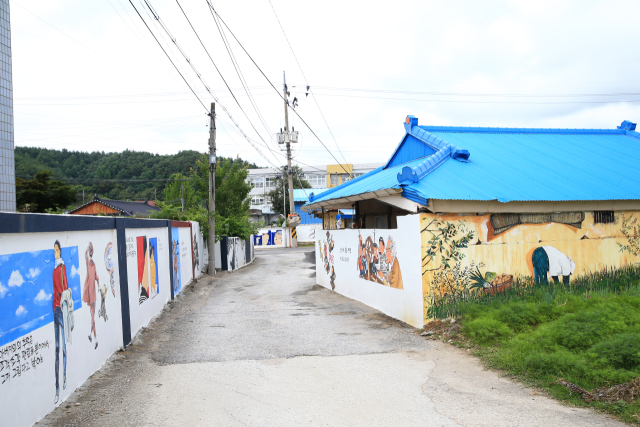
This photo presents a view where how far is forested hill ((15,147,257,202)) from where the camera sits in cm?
6288

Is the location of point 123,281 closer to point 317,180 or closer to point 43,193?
point 43,193

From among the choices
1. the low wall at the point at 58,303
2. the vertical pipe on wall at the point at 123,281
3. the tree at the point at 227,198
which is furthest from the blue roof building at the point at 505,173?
the tree at the point at 227,198

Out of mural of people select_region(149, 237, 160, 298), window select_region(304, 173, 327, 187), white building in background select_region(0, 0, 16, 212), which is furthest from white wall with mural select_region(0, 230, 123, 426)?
window select_region(304, 173, 327, 187)

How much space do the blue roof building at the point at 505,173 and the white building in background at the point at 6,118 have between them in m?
7.85

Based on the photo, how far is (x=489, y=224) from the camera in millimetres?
9383

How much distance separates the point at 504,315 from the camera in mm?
7523

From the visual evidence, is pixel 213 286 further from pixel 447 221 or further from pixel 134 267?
pixel 447 221

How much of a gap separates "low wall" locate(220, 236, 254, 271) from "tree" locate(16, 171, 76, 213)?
2236 cm

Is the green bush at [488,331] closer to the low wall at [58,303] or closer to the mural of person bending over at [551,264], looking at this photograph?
the mural of person bending over at [551,264]

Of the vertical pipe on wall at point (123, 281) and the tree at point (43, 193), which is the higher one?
the tree at point (43, 193)

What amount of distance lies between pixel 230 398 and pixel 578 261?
27.8ft

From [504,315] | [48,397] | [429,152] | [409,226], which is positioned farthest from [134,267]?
[429,152]

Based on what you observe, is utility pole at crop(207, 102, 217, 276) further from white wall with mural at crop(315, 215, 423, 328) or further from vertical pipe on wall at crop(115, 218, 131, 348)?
A: vertical pipe on wall at crop(115, 218, 131, 348)

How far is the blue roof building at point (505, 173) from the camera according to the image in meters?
9.29
